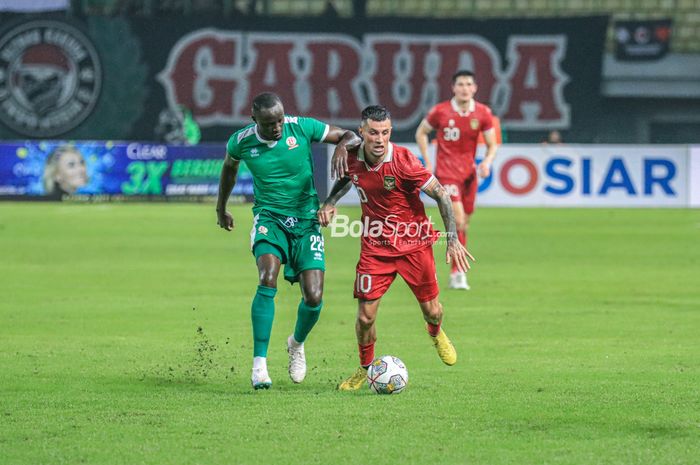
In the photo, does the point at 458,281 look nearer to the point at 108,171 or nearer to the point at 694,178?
the point at 694,178

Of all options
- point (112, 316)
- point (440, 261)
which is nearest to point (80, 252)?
point (440, 261)

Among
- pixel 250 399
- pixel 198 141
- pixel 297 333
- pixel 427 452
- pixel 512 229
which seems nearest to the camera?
pixel 427 452

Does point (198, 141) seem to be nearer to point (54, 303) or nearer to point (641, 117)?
point (641, 117)

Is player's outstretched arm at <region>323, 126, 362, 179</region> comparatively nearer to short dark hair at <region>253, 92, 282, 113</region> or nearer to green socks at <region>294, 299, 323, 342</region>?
short dark hair at <region>253, 92, 282, 113</region>

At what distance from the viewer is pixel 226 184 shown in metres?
9.28

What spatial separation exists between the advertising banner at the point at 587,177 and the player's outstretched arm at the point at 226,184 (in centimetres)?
2031

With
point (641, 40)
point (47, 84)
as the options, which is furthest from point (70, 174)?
point (641, 40)

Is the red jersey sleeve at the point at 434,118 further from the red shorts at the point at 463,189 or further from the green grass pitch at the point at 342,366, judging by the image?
the green grass pitch at the point at 342,366

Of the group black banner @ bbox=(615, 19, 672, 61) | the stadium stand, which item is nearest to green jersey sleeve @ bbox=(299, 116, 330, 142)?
the stadium stand

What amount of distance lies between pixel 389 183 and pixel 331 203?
392mm

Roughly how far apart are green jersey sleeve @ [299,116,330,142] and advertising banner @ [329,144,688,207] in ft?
67.3

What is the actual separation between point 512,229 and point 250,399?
17004 millimetres

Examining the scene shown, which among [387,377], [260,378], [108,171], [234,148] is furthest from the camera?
[108,171]

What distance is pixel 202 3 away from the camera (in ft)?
127
